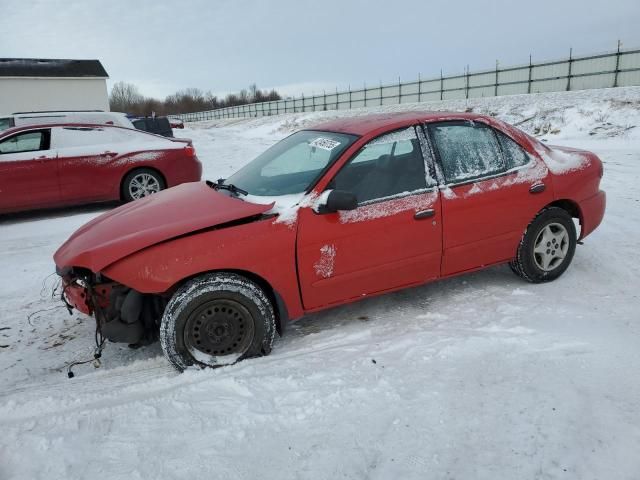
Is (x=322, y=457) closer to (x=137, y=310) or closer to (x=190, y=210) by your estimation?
(x=137, y=310)

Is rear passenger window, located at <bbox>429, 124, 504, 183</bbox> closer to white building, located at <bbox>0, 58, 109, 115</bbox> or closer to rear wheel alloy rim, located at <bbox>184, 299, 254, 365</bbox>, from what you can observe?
rear wheel alloy rim, located at <bbox>184, 299, 254, 365</bbox>

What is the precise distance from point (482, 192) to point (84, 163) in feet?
20.6

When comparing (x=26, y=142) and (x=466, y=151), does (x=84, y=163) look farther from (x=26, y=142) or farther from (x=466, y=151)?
(x=466, y=151)

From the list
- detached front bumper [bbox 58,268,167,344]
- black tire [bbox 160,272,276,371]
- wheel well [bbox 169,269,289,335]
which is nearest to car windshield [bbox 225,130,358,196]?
wheel well [bbox 169,269,289,335]

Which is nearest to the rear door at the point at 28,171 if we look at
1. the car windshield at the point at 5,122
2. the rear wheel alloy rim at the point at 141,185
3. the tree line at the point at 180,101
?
the rear wheel alloy rim at the point at 141,185

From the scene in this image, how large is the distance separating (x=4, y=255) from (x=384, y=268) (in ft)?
15.5

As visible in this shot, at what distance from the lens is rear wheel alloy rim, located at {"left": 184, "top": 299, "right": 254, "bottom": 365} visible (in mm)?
3055

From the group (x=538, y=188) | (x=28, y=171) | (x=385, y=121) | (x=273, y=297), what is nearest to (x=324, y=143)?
(x=385, y=121)

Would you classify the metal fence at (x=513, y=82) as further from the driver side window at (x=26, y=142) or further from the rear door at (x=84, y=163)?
the driver side window at (x=26, y=142)

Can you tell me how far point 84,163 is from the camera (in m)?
7.58

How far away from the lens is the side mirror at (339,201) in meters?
3.19

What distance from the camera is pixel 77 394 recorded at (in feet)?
9.78

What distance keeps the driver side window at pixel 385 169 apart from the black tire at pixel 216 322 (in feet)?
3.16

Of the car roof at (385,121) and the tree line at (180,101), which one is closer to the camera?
the car roof at (385,121)
